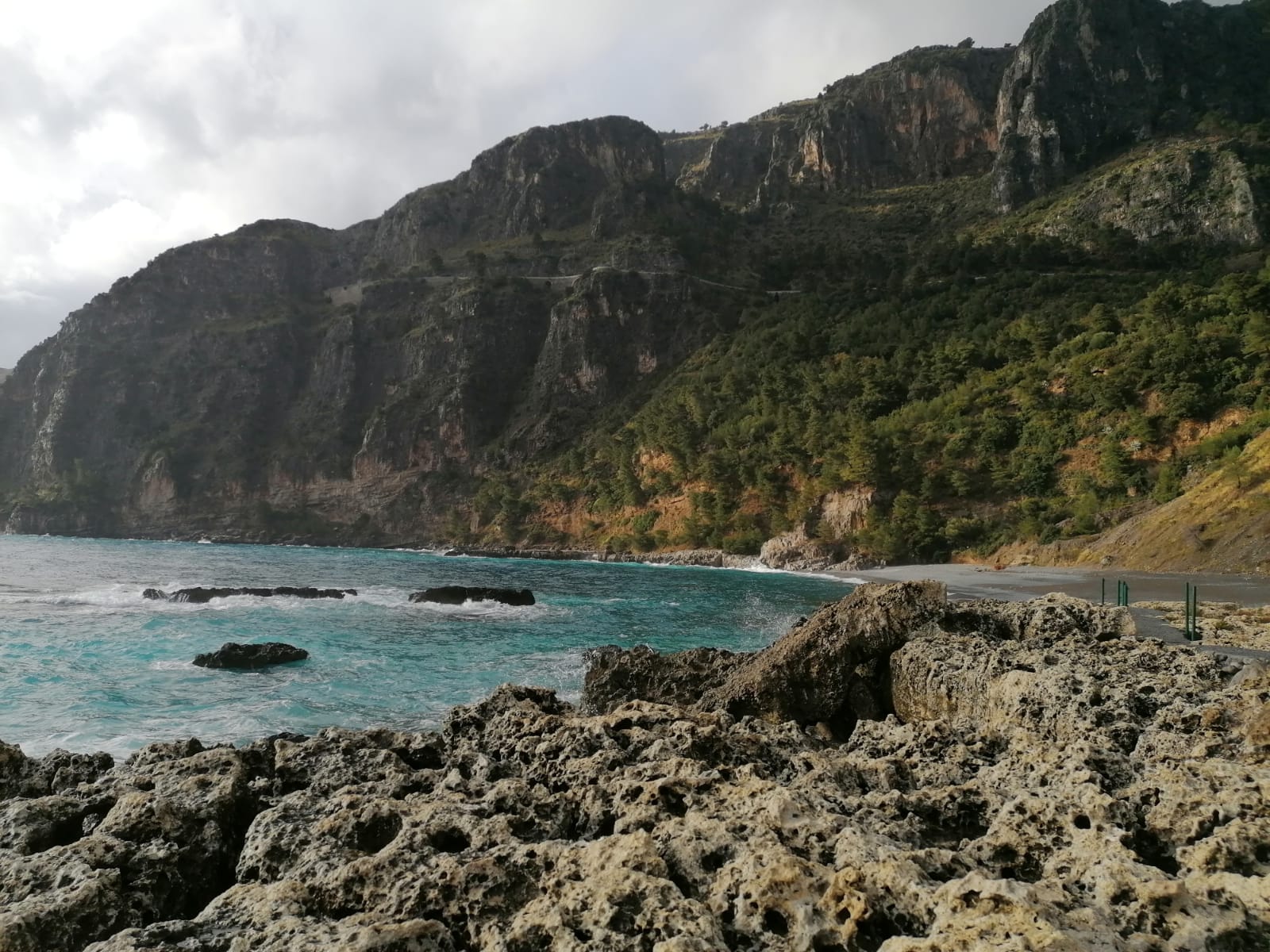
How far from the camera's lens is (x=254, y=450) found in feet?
386

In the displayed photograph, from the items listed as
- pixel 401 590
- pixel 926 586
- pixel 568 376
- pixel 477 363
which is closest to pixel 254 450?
pixel 477 363

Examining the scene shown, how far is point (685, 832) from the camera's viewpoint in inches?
168

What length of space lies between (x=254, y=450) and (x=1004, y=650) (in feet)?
418

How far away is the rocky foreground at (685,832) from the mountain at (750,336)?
41.1m

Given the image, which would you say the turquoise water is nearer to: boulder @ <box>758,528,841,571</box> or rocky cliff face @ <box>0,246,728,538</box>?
boulder @ <box>758,528,841,571</box>

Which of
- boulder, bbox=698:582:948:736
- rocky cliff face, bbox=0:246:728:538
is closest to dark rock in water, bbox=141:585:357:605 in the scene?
boulder, bbox=698:582:948:736

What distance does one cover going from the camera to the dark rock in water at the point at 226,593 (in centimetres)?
3142

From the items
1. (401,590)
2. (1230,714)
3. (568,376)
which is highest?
(568,376)

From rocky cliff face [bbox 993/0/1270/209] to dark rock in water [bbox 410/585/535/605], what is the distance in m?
94.4

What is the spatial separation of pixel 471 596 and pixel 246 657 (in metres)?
14.8

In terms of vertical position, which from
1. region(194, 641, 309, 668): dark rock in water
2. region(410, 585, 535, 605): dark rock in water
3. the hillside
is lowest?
region(410, 585, 535, 605): dark rock in water

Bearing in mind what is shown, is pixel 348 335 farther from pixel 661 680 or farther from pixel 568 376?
pixel 661 680

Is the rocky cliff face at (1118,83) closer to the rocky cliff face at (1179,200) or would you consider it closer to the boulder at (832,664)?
the rocky cliff face at (1179,200)

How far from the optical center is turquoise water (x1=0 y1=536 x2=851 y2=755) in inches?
501
